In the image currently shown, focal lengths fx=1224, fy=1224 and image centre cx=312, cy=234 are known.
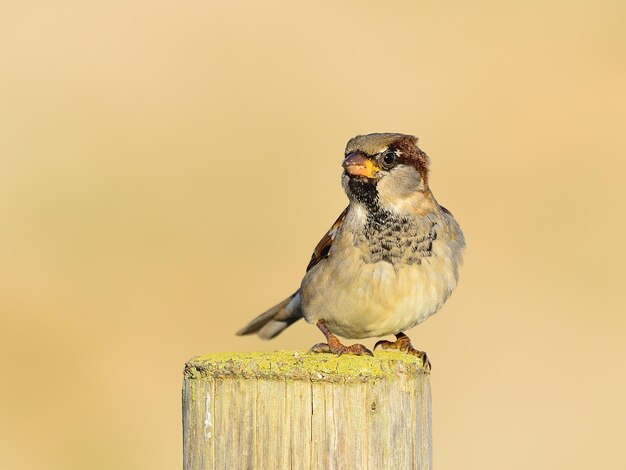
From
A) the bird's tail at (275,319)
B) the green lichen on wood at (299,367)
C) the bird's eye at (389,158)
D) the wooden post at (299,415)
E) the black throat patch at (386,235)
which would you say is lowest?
the wooden post at (299,415)

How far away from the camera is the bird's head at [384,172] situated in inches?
210

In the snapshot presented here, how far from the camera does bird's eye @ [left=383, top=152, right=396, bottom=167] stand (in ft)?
17.8

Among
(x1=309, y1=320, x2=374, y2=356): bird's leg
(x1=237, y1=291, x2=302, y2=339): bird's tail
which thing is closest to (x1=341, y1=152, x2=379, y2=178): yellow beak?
(x1=309, y1=320, x2=374, y2=356): bird's leg

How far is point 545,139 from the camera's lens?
14.3 m

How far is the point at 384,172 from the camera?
5410 millimetres

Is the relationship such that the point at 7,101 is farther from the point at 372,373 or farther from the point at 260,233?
the point at 372,373

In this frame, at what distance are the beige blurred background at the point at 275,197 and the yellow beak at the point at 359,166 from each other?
13.2 feet

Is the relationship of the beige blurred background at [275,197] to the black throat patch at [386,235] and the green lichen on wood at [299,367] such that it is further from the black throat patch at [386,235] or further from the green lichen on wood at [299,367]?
the green lichen on wood at [299,367]

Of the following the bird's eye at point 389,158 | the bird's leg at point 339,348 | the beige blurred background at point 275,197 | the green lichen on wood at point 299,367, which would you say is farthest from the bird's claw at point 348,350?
the beige blurred background at point 275,197

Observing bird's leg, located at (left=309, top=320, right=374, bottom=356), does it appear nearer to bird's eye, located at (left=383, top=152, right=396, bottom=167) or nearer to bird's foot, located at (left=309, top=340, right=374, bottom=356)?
bird's foot, located at (left=309, top=340, right=374, bottom=356)

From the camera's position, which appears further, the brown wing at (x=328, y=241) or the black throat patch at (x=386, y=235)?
Result: the brown wing at (x=328, y=241)

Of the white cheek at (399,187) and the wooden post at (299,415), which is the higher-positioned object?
the white cheek at (399,187)

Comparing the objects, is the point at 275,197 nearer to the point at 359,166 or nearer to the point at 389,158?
the point at 389,158

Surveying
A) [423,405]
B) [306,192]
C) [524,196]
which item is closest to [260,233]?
[306,192]
